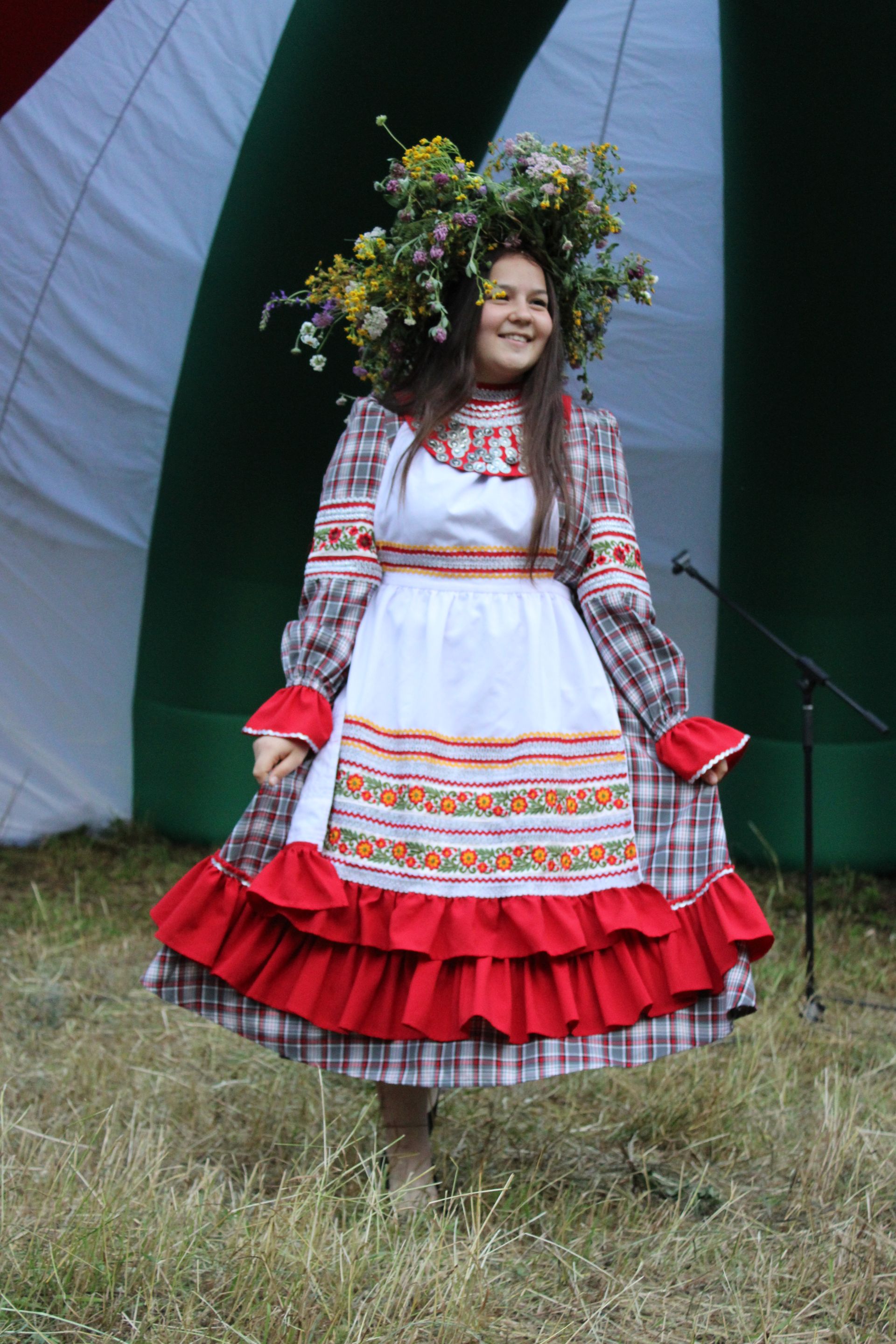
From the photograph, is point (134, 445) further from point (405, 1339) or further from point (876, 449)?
point (405, 1339)

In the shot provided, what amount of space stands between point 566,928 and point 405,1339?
0.61 metres

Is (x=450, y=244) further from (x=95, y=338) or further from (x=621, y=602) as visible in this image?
(x=95, y=338)

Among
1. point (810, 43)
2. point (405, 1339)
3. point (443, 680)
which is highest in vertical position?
point (810, 43)

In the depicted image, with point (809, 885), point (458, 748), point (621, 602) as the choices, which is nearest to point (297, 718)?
point (458, 748)

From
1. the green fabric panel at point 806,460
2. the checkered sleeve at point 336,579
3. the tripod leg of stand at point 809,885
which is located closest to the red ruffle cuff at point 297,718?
the checkered sleeve at point 336,579

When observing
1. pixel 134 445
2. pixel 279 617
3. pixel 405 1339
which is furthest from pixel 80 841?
pixel 405 1339

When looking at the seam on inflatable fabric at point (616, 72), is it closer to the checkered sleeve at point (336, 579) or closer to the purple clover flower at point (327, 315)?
the purple clover flower at point (327, 315)

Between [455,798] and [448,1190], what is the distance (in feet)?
2.36

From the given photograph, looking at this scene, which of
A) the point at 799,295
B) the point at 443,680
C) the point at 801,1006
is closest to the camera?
the point at 443,680

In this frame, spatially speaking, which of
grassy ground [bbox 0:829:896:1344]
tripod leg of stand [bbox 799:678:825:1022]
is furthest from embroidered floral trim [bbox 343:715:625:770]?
tripod leg of stand [bbox 799:678:825:1022]

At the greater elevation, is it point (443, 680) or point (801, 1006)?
point (443, 680)

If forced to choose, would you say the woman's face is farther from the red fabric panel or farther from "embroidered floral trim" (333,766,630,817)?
the red fabric panel

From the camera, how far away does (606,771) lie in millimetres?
2137

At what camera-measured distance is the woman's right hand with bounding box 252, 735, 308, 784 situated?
2.05m
